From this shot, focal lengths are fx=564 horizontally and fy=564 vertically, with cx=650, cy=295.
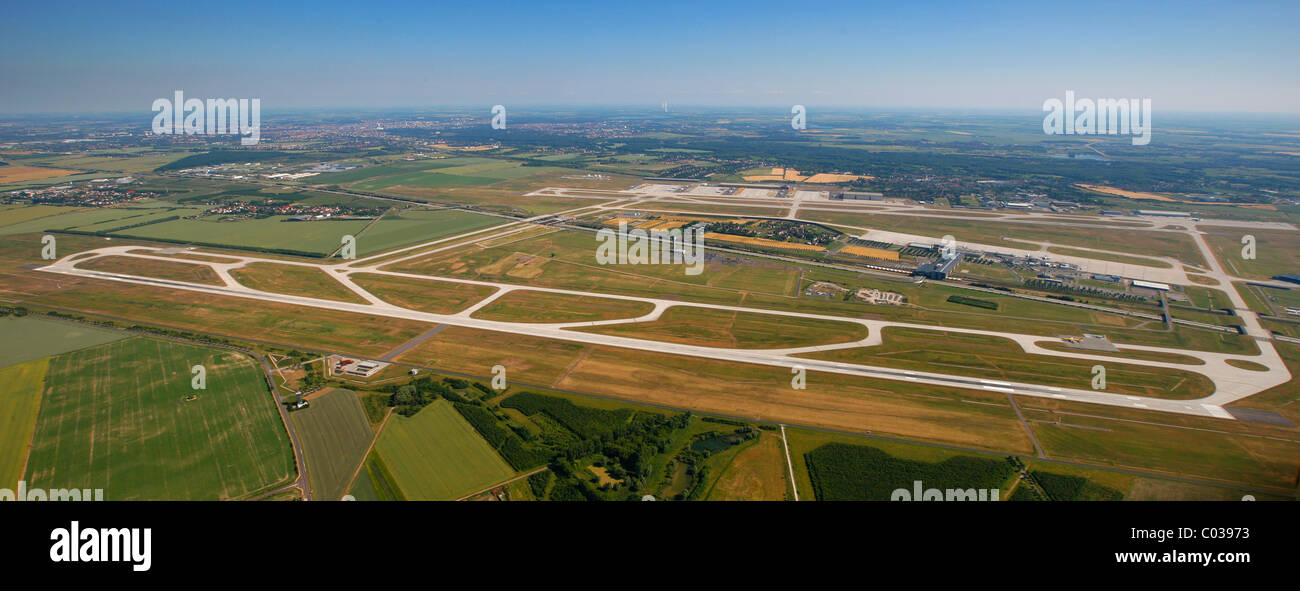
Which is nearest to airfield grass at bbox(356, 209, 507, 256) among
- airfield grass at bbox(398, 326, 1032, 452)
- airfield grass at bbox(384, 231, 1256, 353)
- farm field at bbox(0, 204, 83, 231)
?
airfield grass at bbox(384, 231, 1256, 353)

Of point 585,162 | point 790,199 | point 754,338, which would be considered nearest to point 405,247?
point 754,338

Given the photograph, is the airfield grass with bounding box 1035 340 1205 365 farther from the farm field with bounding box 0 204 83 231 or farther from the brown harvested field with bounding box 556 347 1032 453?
the farm field with bounding box 0 204 83 231

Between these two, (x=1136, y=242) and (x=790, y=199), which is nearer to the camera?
(x=1136, y=242)

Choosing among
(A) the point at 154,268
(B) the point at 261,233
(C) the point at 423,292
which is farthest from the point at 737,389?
(B) the point at 261,233

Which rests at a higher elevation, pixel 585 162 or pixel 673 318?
pixel 585 162
